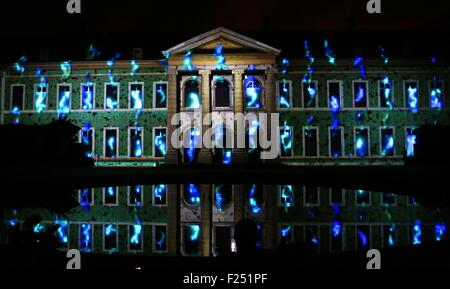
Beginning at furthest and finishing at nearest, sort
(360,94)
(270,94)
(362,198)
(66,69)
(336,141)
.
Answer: (66,69) < (360,94) < (336,141) < (270,94) < (362,198)

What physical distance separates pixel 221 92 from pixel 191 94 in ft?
7.32

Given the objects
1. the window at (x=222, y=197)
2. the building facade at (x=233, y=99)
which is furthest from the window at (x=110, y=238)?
the building facade at (x=233, y=99)

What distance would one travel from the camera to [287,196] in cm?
957

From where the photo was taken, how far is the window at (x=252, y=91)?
26406 millimetres

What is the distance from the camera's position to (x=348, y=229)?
5.97 m

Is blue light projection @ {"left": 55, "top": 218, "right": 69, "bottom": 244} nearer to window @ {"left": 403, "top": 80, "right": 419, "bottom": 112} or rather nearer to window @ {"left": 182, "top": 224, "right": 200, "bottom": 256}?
window @ {"left": 182, "top": 224, "right": 200, "bottom": 256}

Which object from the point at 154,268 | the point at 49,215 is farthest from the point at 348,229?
the point at 49,215

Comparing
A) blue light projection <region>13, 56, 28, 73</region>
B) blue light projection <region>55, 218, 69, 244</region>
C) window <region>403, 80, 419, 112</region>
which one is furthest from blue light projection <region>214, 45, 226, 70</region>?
blue light projection <region>55, 218, 69, 244</region>

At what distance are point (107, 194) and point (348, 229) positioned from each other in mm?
6618

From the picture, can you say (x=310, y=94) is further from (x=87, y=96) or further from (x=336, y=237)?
(x=336, y=237)

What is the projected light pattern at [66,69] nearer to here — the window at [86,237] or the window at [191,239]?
the window at [86,237]

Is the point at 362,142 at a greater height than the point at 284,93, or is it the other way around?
the point at 284,93

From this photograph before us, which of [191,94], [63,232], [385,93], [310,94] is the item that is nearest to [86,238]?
[63,232]
